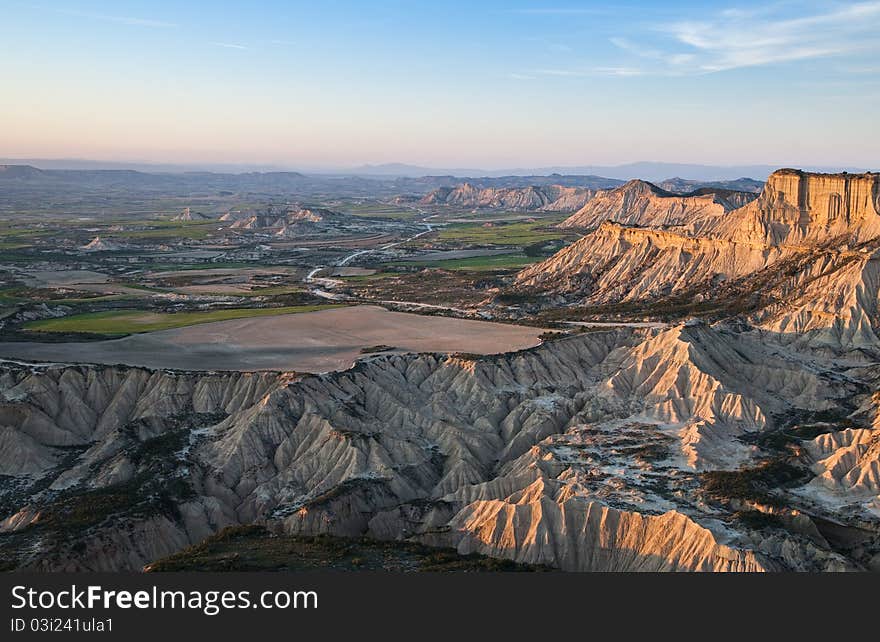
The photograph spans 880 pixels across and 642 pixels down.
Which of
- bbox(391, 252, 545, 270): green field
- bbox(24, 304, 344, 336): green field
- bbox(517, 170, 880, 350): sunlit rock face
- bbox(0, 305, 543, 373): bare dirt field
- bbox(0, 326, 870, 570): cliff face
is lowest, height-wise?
bbox(0, 326, 870, 570): cliff face

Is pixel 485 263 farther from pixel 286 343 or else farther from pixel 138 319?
pixel 286 343

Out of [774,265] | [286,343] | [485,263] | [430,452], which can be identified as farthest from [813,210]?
[485,263]

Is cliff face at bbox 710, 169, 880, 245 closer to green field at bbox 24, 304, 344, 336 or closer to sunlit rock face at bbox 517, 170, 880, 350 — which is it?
sunlit rock face at bbox 517, 170, 880, 350

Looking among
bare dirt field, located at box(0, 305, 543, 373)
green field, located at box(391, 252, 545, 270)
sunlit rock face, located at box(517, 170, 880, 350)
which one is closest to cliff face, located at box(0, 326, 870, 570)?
bare dirt field, located at box(0, 305, 543, 373)

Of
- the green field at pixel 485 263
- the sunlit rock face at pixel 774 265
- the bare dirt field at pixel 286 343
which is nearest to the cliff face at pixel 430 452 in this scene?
the bare dirt field at pixel 286 343

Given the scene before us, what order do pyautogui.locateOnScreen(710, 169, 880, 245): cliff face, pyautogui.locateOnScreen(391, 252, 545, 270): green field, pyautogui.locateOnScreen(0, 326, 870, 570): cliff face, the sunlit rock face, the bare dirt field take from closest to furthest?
pyautogui.locateOnScreen(0, 326, 870, 570): cliff face < the bare dirt field < the sunlit rock face < pyautogui.locateOnScreen(710, 169, 880, 245): cliff face < pyautogui.locateOnScreen(391, 252, 545, 270): green field

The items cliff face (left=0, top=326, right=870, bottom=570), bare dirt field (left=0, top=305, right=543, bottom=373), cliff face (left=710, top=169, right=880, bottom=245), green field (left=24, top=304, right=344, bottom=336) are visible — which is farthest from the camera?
cliff face (left=710, top=169, right=880, bottom=245)

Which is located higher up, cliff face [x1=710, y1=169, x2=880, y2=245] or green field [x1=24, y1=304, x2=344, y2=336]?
cliff face [x1=710, y1=169, x2=880, y2=245]
